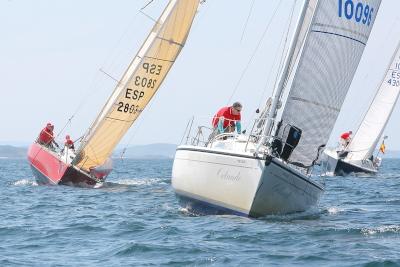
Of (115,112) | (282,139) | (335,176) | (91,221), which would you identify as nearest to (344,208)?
(282,139)

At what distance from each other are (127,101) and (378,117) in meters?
14.6

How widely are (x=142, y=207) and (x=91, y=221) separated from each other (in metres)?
2.66

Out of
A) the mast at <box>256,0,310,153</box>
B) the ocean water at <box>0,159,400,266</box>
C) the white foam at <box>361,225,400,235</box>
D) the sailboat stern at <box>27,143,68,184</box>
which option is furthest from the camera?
the sailboat stern at <box>27,143,68,184</box>

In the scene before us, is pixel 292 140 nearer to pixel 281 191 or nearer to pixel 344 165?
pixel 281 191

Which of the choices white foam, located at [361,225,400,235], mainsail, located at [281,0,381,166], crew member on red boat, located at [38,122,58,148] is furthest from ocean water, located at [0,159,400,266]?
crew member on red boat, located at [38,122,58,148]

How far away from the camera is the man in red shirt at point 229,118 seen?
49.8 ft

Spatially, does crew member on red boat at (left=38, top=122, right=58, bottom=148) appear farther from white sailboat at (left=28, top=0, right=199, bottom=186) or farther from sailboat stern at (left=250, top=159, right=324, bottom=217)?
sailboat stern at (left=250, top=159, right=324, bottom=217)

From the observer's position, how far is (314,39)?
535 inches

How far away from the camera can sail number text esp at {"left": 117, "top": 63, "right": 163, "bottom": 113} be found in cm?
2280

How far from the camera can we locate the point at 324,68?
13.9 meters

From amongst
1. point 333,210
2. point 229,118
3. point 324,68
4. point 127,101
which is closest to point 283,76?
point 324,68

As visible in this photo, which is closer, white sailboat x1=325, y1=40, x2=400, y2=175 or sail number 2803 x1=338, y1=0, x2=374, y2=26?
sail number 2803 x1=338, y1=0, x2=374, y2=26

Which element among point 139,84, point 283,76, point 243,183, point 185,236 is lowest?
point 185,236

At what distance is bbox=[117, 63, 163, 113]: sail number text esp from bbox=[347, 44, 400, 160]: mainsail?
13.2 metres
